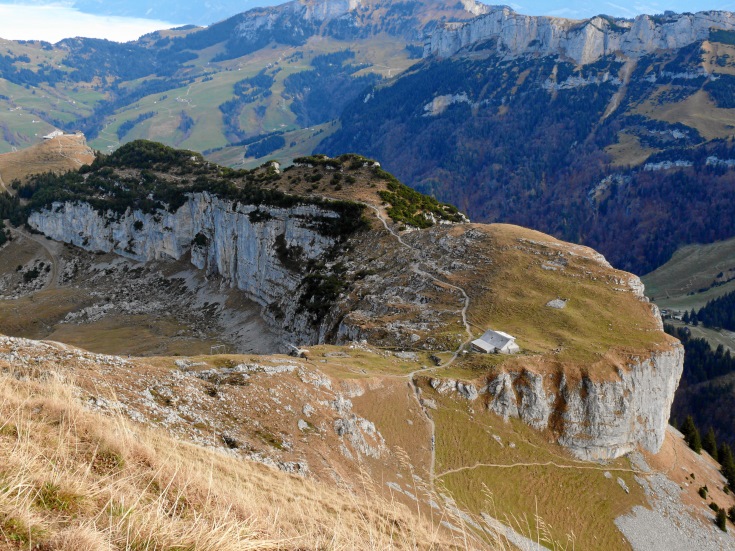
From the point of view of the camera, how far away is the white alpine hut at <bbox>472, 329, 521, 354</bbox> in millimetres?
58625

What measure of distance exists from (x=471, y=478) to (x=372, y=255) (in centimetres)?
5089

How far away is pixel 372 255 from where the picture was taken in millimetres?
93312

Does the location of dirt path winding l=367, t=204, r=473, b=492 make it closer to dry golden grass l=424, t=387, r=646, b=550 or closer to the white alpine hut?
dry golden grass l=424, t=387, r=646, b=550

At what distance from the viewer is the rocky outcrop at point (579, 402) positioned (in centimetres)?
5525

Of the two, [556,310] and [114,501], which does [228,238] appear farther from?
[114,501]

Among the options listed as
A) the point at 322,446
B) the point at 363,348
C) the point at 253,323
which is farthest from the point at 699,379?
the point at 322,446

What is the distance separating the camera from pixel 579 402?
188ft

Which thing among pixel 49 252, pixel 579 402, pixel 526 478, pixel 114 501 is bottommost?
pixel 526 478

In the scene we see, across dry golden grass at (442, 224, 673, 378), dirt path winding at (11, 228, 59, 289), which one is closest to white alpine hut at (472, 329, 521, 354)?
dry golden grass at (442, 224, 673, 378)

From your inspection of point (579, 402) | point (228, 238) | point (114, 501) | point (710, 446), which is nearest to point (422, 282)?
point (579, 402)

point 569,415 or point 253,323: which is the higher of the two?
point 569,415

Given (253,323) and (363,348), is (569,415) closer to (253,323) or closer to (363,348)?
(363,348)

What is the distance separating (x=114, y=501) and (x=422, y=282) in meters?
68.6

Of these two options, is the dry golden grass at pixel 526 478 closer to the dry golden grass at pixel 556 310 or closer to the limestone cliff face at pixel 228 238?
the dry golden grass at pixel 556 310
